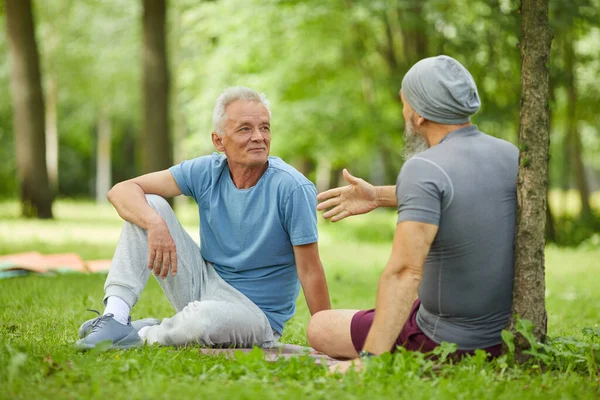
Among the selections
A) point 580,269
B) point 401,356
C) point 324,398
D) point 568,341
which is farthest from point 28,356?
point 580,269

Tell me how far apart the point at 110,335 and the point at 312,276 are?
1153 mm

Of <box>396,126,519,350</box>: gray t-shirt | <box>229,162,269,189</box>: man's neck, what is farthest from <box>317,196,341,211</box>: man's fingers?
<box>396,126,519,350</box>: gray t-shirt

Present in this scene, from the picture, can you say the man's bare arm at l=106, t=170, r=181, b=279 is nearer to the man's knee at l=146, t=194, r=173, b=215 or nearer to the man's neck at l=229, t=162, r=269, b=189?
the man's knee at l=146, t=194, r=173, b=215

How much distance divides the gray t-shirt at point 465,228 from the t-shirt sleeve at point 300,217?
879 millimetres

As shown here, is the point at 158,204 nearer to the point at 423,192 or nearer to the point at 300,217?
the point at 300,217

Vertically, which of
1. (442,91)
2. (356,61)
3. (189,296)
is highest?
(356,61)

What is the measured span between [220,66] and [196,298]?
50.2ft

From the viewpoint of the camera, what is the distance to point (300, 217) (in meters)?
4.38

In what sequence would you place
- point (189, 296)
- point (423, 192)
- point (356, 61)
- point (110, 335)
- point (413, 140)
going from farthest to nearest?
point (356, 61) < point (189, 296) < point (110, 335) < point (413, 140) < point (423, 192)

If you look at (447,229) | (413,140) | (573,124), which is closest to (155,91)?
(573,124)

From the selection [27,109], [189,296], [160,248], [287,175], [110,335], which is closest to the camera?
[110,335]

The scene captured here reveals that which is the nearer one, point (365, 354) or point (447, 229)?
point (447, 229)

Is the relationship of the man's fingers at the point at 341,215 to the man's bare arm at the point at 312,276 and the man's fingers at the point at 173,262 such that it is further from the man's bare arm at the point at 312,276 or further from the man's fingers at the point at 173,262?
the man's fingers at the point at 173,262

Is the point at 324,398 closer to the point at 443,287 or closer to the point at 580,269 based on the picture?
the point at 443,287
